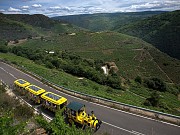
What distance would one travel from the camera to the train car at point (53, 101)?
19.4 m

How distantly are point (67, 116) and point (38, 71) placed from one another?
2433 centimetres

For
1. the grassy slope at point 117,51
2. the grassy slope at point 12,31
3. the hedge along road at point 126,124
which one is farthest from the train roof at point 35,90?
the grassy slope at point 12,31

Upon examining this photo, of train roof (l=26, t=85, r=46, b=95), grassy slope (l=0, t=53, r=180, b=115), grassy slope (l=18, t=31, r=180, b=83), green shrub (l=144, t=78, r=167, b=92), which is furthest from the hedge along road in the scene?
grassy slope (l=18, t=31, r=180, b=83)

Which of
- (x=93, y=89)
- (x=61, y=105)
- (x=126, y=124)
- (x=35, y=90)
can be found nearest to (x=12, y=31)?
(x=93, y=89)

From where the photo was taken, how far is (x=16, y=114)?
1541 centimetres

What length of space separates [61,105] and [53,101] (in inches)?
38.0

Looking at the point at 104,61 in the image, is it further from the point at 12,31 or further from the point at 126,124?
the point at 12,31

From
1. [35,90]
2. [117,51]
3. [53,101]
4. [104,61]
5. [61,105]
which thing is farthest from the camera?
[117,51]

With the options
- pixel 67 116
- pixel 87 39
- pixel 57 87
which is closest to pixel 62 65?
pixel 57 87

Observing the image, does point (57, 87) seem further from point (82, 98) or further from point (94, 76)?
point (94, 76)

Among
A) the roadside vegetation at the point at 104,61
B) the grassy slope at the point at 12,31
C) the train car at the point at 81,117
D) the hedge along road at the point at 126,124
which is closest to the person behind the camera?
the train car at the point at 81,117

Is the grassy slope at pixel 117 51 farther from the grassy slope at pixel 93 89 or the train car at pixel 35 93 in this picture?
the train car at pixel 35 93

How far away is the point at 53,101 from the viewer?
19.8 metres

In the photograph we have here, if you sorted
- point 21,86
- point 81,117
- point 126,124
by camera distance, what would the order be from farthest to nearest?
point 21,86, point 126,124, point 81,117
